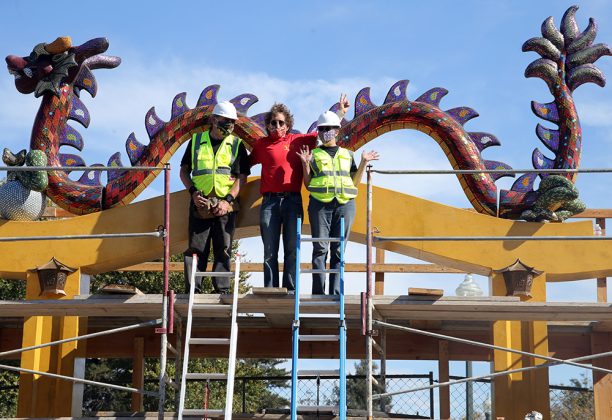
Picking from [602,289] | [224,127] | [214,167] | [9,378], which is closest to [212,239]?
[214,167]

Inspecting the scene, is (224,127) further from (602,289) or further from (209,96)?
(602,289)

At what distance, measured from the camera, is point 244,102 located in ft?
38.2

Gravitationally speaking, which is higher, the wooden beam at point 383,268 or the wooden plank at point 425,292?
the wooden beam at point 383,268

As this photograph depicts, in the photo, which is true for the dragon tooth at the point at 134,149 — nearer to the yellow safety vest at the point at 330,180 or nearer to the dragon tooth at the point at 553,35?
the yellow safety vest at the point at 330,180

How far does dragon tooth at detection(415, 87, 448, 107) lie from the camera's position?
11852 millimetres

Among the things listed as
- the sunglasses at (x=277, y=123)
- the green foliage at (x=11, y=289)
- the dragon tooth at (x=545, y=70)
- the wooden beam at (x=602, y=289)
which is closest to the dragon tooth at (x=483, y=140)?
the dragon tooth at (x=545, y=70)

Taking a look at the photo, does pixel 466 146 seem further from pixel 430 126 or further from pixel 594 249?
pixel 594 249

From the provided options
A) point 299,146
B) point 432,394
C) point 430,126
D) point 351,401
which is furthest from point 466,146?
point 351,401

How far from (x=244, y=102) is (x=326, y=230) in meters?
2.61

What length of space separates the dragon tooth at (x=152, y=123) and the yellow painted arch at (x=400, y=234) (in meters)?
1.08

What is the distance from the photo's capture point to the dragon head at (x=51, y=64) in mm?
11625

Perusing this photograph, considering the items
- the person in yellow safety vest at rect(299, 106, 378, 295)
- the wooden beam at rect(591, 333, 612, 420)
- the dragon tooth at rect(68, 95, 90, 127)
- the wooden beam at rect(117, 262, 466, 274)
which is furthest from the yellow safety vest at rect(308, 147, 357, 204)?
the wooden beam at rect(591, 333, 612, 420)

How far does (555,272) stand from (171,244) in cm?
385

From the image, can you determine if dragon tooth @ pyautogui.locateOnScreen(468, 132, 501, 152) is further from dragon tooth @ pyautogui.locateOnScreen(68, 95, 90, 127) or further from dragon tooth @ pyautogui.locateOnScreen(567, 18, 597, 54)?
dragon tooth @ pyautogui.locateOnScreen(68, 95, 90, 127)
